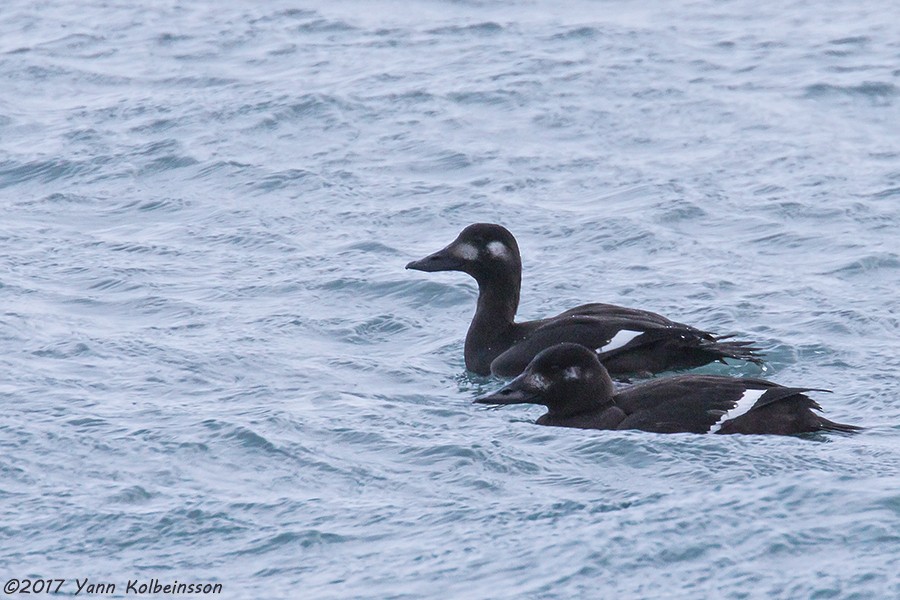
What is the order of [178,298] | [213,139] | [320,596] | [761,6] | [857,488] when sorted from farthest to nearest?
[761,6] < [213,139] < [178,298] < [857,488] < [320,596]

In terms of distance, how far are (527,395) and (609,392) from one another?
407mm

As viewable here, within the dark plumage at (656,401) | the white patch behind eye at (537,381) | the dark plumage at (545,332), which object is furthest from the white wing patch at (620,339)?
the white patch behind eye at (537,381)

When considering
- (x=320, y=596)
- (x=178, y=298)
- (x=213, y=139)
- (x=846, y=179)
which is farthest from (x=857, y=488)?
(x=213, y=139)

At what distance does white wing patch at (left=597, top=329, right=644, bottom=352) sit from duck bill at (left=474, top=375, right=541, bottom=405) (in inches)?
31.4

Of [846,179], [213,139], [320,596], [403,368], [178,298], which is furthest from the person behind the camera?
[213,139]

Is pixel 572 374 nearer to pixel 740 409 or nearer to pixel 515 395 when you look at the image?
pixel 515 395

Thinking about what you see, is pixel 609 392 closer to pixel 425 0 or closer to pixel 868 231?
pixel 868 231

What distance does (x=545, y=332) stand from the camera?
902 cm

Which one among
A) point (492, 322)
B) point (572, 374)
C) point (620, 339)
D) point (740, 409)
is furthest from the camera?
point (492, 322)

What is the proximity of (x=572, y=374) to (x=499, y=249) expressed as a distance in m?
1.89

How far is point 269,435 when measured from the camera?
25.2ft

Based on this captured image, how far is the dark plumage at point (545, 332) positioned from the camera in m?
8.81

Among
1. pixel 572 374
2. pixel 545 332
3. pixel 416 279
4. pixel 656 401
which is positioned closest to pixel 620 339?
pixel 545 332

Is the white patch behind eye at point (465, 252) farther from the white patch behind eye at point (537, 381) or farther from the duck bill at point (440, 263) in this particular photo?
the white patch behind eye at point (537, 381)
